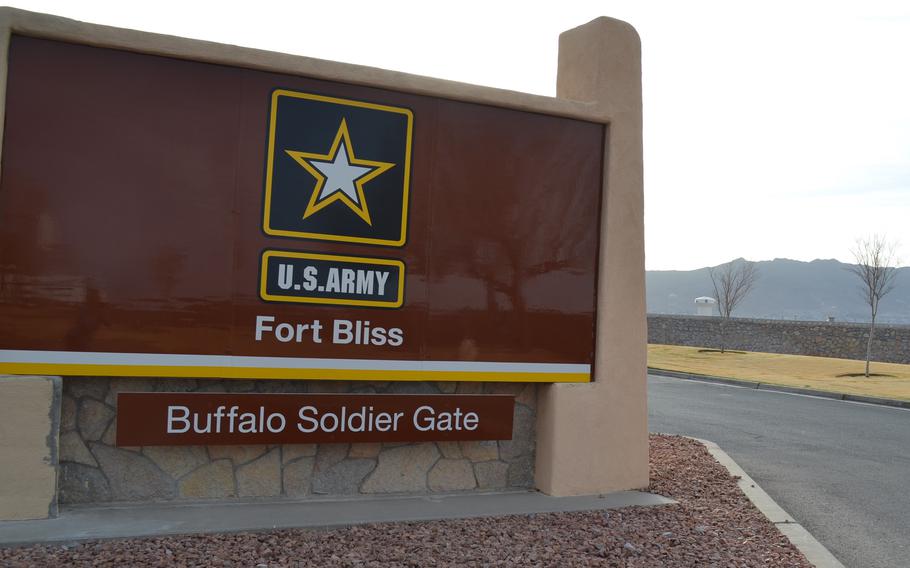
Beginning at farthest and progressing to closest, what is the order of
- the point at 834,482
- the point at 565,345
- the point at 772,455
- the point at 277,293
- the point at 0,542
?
the point at 772,455, the point at 834,482, the point at 565,345, the point at 277,293, the point at 0,542

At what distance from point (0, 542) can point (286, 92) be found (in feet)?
11.9

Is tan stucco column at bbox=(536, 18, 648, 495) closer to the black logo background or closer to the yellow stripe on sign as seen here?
the yellow stripe on sign

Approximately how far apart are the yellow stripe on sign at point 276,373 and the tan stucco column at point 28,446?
9 centimetres

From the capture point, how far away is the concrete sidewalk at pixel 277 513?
17.0 ft

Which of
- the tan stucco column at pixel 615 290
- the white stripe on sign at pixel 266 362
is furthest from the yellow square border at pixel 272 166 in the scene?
the tan stucco column at pixel 615 290

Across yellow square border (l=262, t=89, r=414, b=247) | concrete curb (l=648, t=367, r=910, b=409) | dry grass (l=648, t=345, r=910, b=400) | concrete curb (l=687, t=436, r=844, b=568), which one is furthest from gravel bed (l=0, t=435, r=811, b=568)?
dry grass (l=648, t=345, r=910, b=400)

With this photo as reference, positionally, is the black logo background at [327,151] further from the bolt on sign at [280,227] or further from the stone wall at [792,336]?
the stone wall at [792,336]

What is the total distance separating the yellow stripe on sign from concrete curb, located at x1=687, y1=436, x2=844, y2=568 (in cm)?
192

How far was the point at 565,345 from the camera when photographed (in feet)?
23.2

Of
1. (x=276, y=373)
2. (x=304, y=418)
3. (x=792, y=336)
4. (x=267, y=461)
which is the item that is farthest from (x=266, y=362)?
(x=792, y=336)

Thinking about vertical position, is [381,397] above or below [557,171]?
below

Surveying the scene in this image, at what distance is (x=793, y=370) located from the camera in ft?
88.2

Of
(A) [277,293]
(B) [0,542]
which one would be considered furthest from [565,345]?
(B) [0,542]

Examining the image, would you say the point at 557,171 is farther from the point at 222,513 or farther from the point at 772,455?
the point at 772,455
